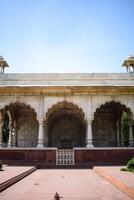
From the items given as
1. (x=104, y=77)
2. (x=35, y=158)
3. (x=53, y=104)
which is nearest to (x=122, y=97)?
(x=104, y=77)

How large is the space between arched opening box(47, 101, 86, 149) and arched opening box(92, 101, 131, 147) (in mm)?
1119

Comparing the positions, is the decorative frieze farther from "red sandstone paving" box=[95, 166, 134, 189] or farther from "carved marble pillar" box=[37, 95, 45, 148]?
"red sandstone paving" box=[95, 166, 134, 189]

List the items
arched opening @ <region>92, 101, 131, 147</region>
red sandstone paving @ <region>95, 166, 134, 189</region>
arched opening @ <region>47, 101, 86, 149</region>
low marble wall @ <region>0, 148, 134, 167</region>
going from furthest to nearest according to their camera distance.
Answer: arched opening @ <region>47, 101, 86, 149</region> < arched opening @ <region>92, 101, 131, 147</region> < low marble wall @ <region>0, 148, 134, 167</region> < red sandstone paving @ <region>95, 166, 134, 189</region>

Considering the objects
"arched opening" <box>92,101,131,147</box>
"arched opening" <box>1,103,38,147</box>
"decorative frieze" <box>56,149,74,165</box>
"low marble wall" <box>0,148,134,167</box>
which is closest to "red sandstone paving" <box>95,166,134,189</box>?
"low marble wall" <box>0,148,134,167</box>

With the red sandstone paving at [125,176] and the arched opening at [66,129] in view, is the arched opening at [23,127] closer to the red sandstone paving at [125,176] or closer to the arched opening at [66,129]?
the arched opening at [66,129]

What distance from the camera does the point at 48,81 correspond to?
18.7m

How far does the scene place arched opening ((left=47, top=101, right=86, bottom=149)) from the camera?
67.6ft

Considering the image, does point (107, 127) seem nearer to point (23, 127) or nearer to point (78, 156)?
point (78, 156)

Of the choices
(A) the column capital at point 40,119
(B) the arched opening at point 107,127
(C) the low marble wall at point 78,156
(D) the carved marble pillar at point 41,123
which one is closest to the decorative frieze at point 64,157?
(C) the low marble wall at point 78,156

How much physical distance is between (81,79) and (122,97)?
355 centimetres

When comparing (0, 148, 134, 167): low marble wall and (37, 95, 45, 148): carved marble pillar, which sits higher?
(37, 95, 45, 148): carved marble pillar

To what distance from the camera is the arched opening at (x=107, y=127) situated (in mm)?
20312

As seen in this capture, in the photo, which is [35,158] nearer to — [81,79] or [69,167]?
[69,167]

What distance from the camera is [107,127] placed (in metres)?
20.6
